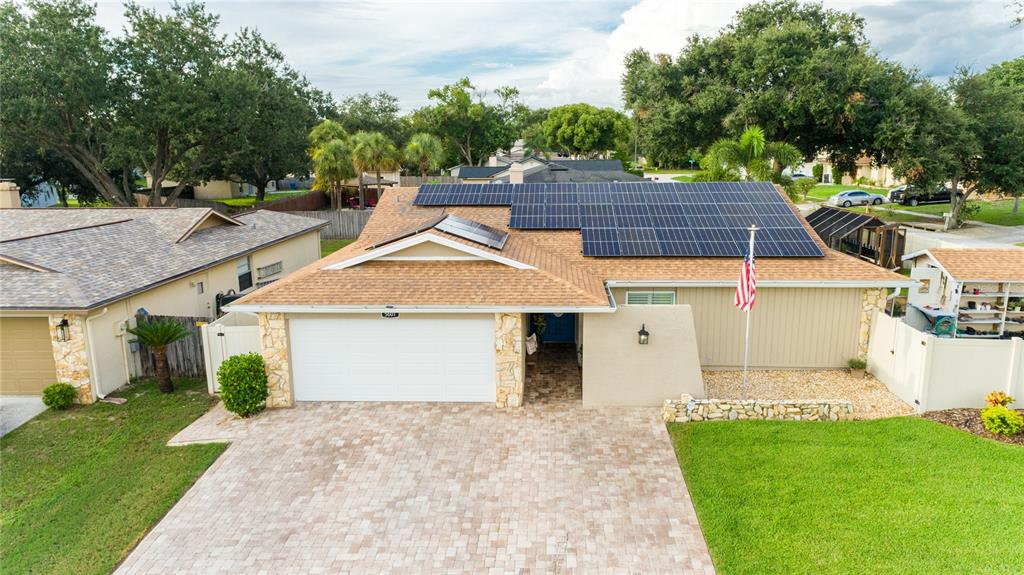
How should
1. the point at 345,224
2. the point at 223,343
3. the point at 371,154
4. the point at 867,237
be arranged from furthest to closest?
the point at 371,154 < the point at 345,224 < the point at 867,237 < the point at 223,343

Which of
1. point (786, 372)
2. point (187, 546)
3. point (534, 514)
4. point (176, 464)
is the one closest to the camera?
point (187, 546)

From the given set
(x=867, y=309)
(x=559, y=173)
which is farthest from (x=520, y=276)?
(x=559, y=173)

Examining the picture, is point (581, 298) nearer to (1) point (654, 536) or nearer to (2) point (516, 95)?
(1) point (654, 536)

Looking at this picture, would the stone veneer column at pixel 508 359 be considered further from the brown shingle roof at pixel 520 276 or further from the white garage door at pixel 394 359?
the brown shingle roof at pixel 520 276

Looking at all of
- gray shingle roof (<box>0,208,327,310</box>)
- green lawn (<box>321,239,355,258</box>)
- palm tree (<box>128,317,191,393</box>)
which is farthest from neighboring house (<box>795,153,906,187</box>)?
palm tree (<box>128,317,191,393</box>)

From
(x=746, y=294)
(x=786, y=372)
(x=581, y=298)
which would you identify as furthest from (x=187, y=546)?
(x=786, y=372)

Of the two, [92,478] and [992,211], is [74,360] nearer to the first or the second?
[92,478]

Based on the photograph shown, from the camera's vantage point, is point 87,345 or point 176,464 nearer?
point 176,464
